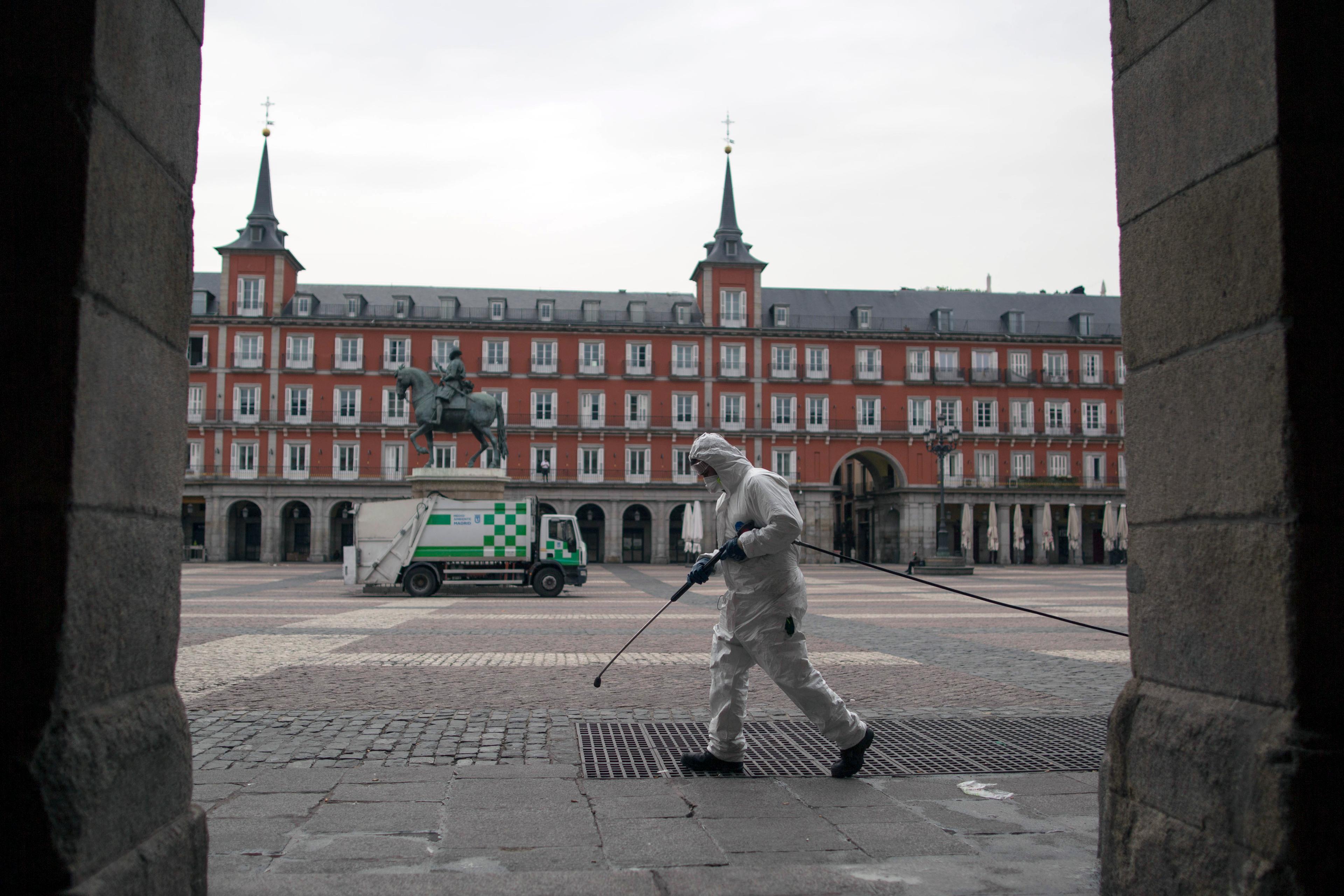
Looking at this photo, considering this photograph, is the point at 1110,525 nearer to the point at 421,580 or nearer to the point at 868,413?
the point at 868,413

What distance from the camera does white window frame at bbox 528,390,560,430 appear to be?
55.3m

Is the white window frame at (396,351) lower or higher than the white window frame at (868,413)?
higher

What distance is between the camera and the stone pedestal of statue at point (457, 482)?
26.7m

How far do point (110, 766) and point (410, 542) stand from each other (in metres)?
20.4

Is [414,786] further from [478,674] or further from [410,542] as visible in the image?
[410,542]

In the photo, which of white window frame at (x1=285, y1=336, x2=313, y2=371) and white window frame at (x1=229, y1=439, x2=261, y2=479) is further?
white window frame at (x1=285, y1=336, x2=313, y2=371)

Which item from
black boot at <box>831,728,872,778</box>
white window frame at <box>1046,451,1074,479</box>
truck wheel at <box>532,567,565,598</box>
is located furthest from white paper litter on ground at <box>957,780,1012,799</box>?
white window frame at <box>1046,451,1074,479</box>

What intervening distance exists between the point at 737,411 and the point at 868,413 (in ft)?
25.0

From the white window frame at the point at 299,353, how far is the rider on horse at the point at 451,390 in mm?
30722

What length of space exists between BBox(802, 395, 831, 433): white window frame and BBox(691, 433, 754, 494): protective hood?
51228 mm

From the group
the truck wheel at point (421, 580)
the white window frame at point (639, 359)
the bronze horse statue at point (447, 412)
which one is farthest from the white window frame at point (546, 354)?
the truck wheel at point (421, 580)

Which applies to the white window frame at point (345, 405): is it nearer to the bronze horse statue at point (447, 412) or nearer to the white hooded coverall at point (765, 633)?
the bronze horse statue at point (447, 412)

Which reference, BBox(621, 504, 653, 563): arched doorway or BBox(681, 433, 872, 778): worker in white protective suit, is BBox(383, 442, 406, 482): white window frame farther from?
BBox(681, 433, 872, 778): worker in white protective suit

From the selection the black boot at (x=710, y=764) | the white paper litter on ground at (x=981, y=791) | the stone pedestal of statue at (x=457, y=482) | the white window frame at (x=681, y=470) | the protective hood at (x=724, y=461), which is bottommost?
the white paper litter on ground at (x=981, y=791)
